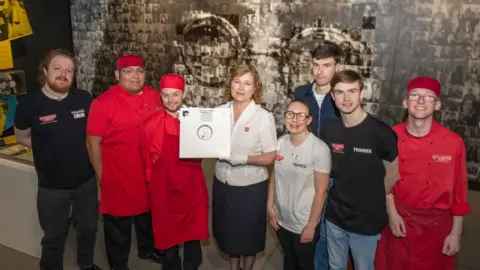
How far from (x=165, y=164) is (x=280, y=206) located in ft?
2.44

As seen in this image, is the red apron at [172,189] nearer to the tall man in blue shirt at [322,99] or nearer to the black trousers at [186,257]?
the black trousers at [186,257]

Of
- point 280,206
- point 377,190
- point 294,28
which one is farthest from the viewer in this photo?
point 294,28

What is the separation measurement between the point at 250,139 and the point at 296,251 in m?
0.72

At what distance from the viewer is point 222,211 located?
254 cm

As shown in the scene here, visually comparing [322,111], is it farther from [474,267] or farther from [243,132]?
[474,267]

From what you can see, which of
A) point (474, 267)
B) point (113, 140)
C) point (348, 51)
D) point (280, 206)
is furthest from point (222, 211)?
point (348, 51)

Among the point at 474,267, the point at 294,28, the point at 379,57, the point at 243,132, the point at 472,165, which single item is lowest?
the point at 474,267

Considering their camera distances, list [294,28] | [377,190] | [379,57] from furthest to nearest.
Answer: [294,28]
[379,57]
[377,190]

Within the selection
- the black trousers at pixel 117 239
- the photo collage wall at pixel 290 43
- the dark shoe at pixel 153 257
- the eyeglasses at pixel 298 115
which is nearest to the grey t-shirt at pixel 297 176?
the eyeglasses at pixel 298 115

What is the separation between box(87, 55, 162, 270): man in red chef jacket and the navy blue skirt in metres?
0.62

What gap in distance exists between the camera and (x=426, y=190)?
2098mm

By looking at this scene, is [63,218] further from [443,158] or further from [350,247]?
[443,158]

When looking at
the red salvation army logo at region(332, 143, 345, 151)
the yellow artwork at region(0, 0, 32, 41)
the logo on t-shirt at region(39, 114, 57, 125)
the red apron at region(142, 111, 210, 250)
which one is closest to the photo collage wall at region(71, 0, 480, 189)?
the yellow artwork at region(0, 0, 32, 41)

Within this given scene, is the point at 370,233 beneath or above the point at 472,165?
above
